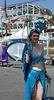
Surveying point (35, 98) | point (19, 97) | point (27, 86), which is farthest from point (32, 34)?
point (19, 97)

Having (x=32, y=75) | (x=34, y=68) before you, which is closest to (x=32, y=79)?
(x=32, y=75)

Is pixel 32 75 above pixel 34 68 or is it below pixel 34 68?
below

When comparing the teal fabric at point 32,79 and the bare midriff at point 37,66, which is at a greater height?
the bare midriff at point 37,66

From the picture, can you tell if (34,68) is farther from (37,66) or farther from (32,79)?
(32,79)

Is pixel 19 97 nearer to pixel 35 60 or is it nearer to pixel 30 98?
pixel 30 98

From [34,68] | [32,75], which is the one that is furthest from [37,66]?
[32,75]

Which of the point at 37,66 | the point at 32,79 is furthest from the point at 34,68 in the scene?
the point at 32,79

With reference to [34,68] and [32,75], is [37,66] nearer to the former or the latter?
[34,68]

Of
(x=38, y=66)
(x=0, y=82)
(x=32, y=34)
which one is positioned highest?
(x=32, y=34)

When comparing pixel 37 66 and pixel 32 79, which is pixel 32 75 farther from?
pixel 37 66

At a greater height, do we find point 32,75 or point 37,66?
point 37,66

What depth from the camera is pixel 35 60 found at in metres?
3.23

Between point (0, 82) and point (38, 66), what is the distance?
152 inches

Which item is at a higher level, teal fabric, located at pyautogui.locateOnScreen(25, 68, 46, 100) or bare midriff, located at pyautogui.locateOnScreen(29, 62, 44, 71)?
bare midriff, located at pyautogui.locateOnScreen(29, 62, 44, 71)
